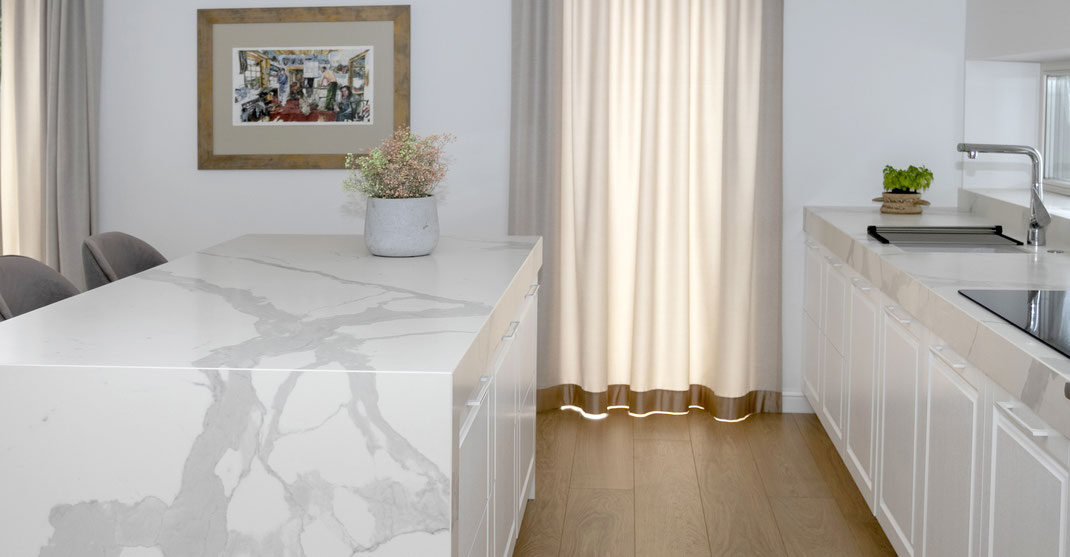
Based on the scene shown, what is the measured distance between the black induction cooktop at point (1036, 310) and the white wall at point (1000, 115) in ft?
6.89

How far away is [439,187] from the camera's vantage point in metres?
4.82

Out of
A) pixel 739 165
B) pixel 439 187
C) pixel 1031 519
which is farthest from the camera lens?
pixel 439 187

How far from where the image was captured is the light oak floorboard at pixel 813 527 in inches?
126

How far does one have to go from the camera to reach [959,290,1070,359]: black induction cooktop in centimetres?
199

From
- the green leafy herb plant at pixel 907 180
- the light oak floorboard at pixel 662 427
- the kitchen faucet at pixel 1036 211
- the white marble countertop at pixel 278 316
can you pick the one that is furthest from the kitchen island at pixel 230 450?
the green leafy herb plant at pixel 907 180

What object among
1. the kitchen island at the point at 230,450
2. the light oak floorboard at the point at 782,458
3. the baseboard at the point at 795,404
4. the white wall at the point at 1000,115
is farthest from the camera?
the baseboard at the point at 795,404

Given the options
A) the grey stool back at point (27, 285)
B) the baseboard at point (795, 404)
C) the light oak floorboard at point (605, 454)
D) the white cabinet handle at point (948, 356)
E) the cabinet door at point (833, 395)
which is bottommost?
the light oak floorboard at point (605, 454)

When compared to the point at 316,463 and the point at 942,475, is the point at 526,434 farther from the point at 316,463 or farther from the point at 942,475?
the point at 316,463

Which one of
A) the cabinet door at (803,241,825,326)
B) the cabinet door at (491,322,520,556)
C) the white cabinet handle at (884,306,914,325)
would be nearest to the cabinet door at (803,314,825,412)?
the cabinet door at (803,241,825,326)

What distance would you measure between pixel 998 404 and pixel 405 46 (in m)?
3.28

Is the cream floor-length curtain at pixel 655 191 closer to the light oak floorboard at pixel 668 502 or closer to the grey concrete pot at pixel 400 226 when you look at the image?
the light oak floorboard at pixel 668 502

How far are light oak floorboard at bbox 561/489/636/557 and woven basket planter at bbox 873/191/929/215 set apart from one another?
1.64 meters

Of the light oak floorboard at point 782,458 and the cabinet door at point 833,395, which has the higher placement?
the cabinet door at point 833,395

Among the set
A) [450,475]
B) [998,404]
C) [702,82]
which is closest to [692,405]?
[702,82]
